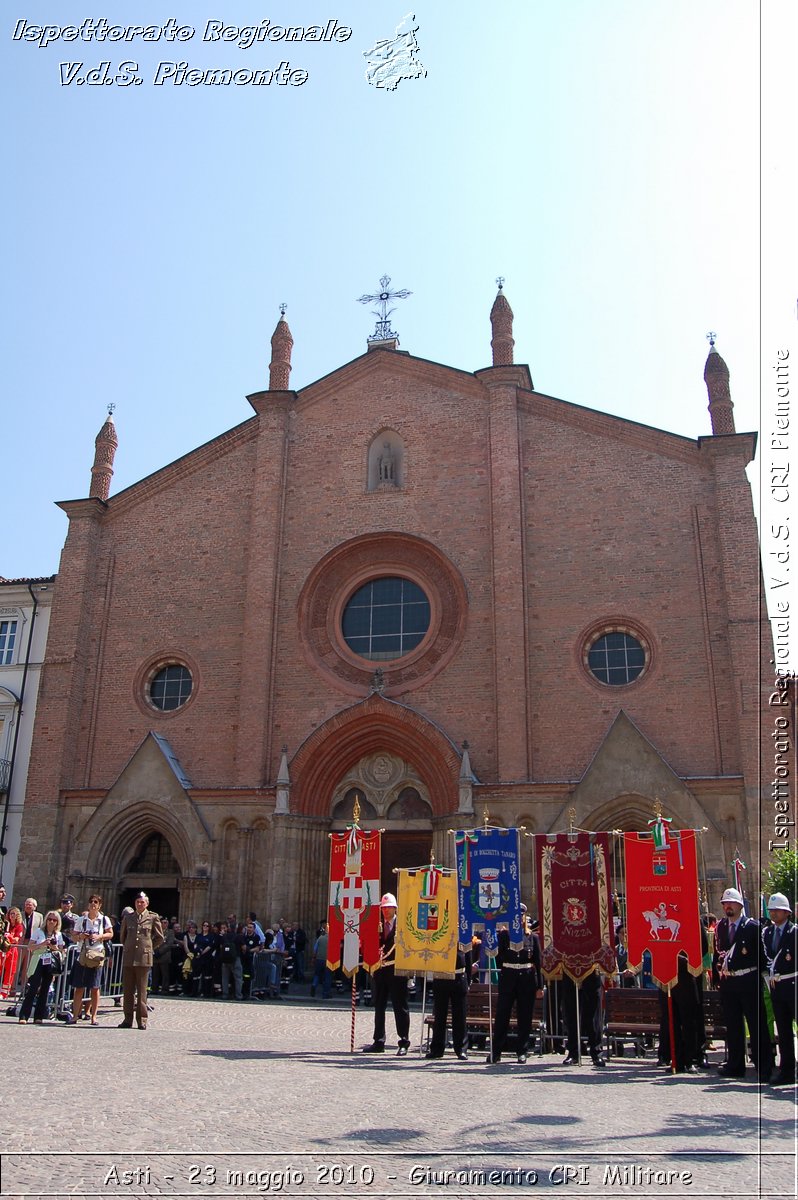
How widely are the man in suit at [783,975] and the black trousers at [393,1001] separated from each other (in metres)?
4.61

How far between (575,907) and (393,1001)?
8.77 ft

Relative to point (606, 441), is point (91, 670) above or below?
below

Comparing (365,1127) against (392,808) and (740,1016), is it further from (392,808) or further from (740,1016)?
(392,808)

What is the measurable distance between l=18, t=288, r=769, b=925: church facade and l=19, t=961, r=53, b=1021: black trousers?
24.6ft

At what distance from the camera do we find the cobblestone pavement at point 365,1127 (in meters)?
5.18

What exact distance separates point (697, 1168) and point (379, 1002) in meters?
7.40

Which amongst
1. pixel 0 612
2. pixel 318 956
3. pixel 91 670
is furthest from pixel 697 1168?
pixel 0 612

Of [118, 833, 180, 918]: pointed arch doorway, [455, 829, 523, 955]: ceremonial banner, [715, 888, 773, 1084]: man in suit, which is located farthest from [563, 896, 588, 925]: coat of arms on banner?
[118, 833, 180, 918]: pointed arch doorway

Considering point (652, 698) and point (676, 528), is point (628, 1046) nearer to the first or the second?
point (652, 698)

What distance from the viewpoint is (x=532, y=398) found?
2433 centimetres

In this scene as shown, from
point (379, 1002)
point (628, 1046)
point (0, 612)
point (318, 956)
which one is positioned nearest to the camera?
point (379, 1002)

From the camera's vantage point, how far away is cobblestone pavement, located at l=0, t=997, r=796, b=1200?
17.0 feet

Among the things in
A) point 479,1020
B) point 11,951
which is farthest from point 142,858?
point 479,1020

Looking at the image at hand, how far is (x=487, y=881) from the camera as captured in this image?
1338 cm
